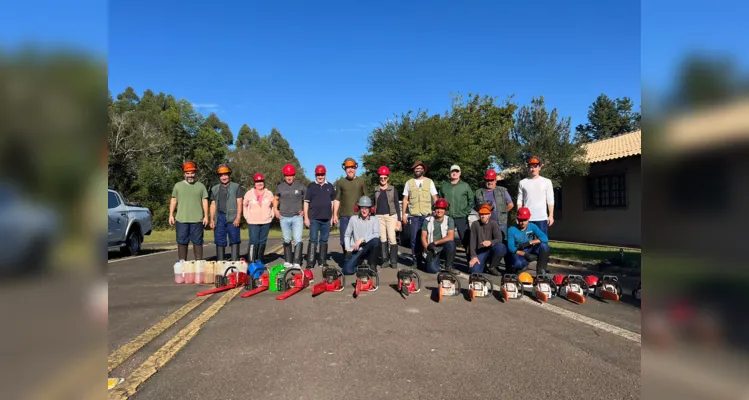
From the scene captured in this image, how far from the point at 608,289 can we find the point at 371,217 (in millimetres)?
4024

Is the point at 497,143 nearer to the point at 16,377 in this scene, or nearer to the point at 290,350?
the point at 290,350

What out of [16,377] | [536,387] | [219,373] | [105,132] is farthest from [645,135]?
[219,373]

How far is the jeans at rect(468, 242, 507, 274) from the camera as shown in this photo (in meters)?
7.46

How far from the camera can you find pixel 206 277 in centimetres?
711

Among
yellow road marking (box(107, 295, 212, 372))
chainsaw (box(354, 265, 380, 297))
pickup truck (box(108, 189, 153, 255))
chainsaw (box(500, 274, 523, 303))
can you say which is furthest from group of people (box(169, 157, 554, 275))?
pickup truck (box(108, 189, 153, 255))

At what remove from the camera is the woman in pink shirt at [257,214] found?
811 centimetres

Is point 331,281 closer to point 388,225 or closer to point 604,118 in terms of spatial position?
point 388,225

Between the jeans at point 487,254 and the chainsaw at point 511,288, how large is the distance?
163 centimetres

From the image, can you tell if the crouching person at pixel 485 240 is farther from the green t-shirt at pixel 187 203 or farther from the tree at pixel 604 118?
the tree at pixel 604 118

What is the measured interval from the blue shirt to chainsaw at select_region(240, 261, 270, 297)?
4007mm

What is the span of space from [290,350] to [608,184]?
57.6 feet

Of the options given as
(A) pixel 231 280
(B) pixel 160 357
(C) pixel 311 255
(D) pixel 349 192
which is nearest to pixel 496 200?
(D) pixel 349 192

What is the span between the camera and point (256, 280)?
641 centimetres

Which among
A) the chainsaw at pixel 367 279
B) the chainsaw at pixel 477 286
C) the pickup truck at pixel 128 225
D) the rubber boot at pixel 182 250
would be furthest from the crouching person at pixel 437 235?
the pickup truck at pixel 128 225
